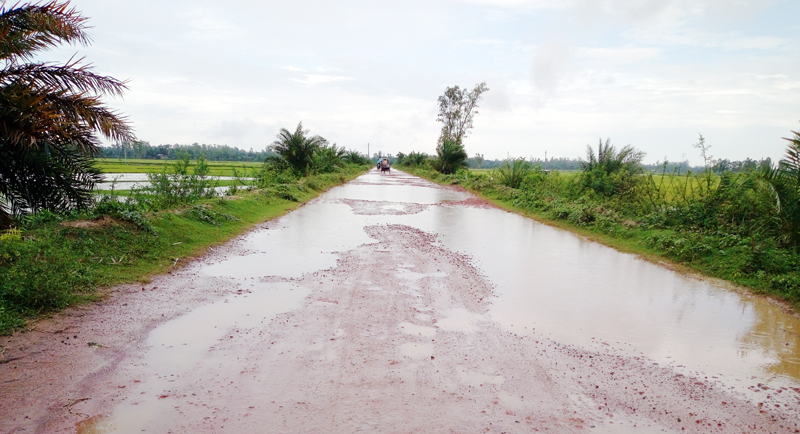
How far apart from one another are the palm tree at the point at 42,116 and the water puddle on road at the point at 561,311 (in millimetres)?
2677

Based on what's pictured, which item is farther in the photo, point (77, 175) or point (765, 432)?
point (77, 175)

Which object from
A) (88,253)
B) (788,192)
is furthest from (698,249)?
(88,253)

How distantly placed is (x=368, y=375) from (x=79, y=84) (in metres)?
6.01

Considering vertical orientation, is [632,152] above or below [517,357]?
above

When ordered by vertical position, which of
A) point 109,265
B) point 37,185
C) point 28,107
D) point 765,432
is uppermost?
point 28,107

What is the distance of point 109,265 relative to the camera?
24.1ft

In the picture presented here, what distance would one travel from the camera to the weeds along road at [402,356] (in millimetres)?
3730

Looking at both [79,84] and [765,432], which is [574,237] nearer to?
[765,432]

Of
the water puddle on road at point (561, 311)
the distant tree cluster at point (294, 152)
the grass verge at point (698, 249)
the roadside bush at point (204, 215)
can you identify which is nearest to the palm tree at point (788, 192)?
the grass verge at point (698, 249)

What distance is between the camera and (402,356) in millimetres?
4844

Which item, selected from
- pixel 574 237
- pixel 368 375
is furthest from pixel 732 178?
pixel 368 375

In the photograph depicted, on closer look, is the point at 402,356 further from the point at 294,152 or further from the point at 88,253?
the point at 294,152

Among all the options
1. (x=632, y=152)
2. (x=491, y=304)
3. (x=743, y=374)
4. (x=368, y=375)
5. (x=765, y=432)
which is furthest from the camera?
(x=632, y=152)

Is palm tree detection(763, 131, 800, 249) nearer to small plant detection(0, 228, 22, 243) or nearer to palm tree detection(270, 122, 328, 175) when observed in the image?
small plant detection(0, 228, 22, 243)
